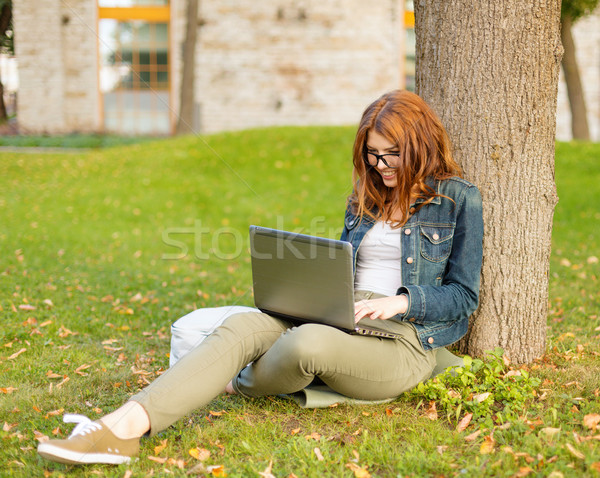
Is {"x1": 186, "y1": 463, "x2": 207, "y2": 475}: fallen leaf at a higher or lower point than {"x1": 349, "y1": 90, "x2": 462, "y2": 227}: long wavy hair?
lower

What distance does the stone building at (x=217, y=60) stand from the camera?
15914 mm

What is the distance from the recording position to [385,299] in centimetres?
244

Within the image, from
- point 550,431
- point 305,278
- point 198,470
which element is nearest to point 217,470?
point 198,470

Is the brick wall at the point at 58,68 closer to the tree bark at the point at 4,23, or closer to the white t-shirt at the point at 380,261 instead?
the tree bark at the point at 4,23

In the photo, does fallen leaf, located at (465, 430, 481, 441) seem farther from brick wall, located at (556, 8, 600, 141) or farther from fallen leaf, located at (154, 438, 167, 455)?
brick wall, located at (556, 8, 600, 141)

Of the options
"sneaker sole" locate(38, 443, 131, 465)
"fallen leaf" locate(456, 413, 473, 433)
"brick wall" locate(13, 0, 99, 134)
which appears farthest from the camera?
"brick wall" locate(13, 0, 99, 134)

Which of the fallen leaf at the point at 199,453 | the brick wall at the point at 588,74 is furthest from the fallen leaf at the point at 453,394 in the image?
the brick wall at the point at 588,74

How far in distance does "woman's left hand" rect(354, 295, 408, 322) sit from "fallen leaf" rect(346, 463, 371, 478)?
55 cm

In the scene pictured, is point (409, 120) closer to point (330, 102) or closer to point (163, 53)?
point (330, 102)

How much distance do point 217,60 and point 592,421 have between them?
50.4ft

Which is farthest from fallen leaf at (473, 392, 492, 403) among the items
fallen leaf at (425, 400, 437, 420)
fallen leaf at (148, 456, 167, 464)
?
fallen leaf at (148, 456, 167, 464)

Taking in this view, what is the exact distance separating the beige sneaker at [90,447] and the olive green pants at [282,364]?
0.13 meters

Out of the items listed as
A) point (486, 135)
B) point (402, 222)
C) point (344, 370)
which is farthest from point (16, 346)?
point (486, 135)

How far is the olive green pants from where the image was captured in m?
2.18
